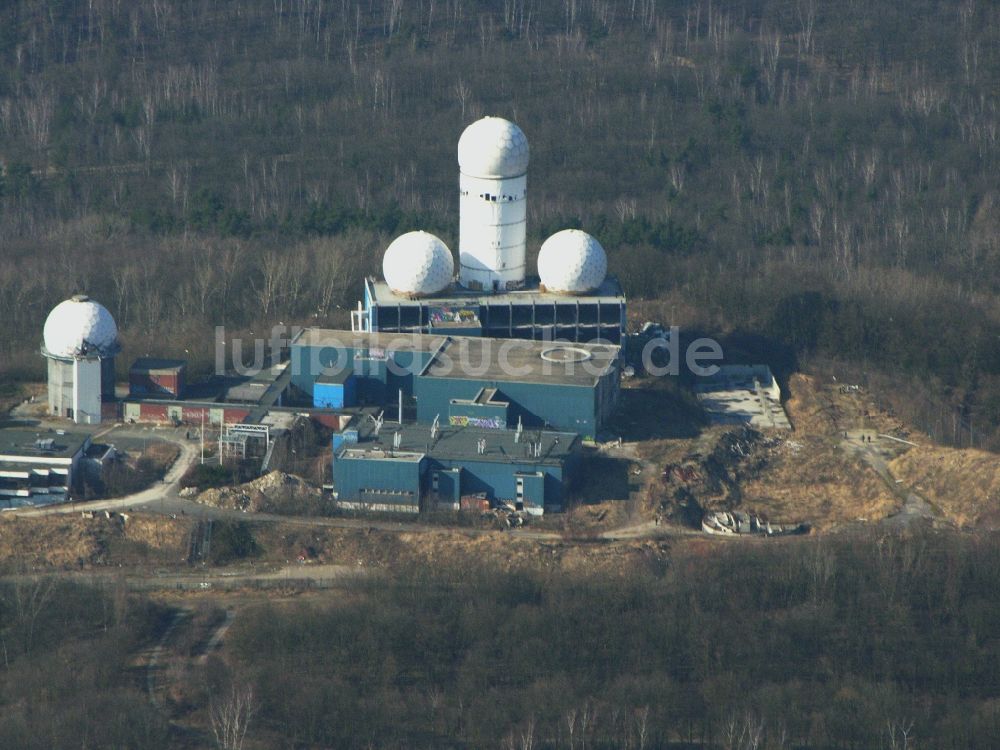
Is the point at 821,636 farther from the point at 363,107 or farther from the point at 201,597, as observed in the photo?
the point at 363,107

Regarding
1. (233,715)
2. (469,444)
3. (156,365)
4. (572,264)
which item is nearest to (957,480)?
(469,444)

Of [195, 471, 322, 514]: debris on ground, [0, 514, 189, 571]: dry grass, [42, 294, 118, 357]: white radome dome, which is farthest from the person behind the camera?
[42, 294, 118, 357]: white radome dome

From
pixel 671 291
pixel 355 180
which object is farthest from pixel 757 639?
pixel 355 180

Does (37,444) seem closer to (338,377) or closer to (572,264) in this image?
(338,377)

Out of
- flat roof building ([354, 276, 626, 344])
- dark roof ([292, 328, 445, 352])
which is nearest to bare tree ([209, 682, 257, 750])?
dark roof ([292, 328, 445, 352])

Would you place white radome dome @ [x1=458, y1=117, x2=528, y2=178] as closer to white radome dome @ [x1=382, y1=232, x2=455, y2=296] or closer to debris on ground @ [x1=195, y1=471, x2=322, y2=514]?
white radome dome @ [x1=382, y1=232, x2=455, y2=296]

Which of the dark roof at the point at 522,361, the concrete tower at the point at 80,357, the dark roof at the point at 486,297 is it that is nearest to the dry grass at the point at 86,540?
the concrete tower at the point at 80,357

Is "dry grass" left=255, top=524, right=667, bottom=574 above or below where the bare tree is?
above
